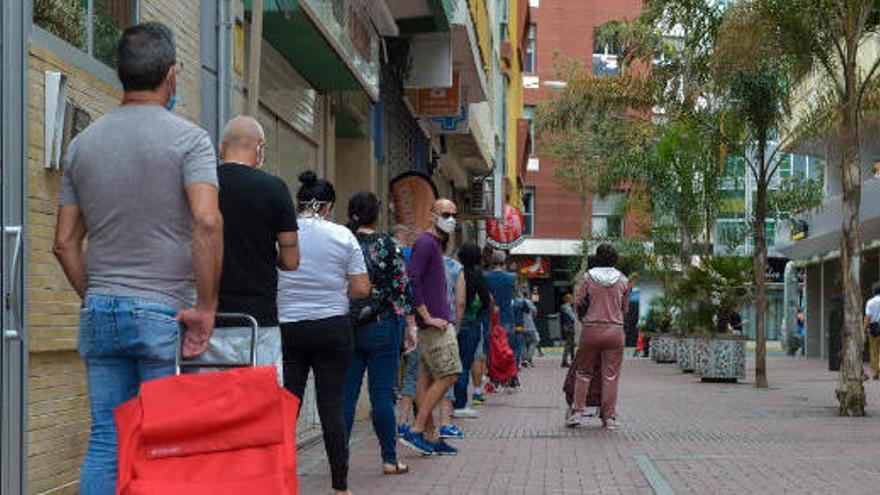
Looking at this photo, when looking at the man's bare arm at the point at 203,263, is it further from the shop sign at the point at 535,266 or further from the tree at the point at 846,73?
the shop sign at the point at 535,266

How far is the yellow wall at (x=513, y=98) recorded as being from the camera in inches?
2016

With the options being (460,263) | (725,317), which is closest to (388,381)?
(460,263)

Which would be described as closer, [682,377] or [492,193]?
[682,377]

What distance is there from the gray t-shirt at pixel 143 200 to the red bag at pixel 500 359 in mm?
14474

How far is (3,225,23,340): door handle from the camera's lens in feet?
19.5

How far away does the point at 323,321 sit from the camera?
775cm

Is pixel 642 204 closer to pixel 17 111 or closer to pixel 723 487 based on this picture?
pixel 723 487

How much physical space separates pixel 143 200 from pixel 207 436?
30.0 inches

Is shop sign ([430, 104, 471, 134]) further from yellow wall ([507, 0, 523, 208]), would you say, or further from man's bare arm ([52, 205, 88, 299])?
yellow wall ([507, 0, 523, 208])

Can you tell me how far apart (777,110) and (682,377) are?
22.8 feet

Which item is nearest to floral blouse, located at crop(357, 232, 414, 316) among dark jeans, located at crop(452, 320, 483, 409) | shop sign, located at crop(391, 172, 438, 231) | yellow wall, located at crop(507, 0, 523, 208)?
dark jeans, located at crop(452, 320, 483, 409)

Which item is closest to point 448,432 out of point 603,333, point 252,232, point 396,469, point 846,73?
point 603,333

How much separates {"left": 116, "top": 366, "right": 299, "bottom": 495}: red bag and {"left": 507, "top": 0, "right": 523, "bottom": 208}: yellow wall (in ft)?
144

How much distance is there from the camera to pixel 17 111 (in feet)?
20.9
